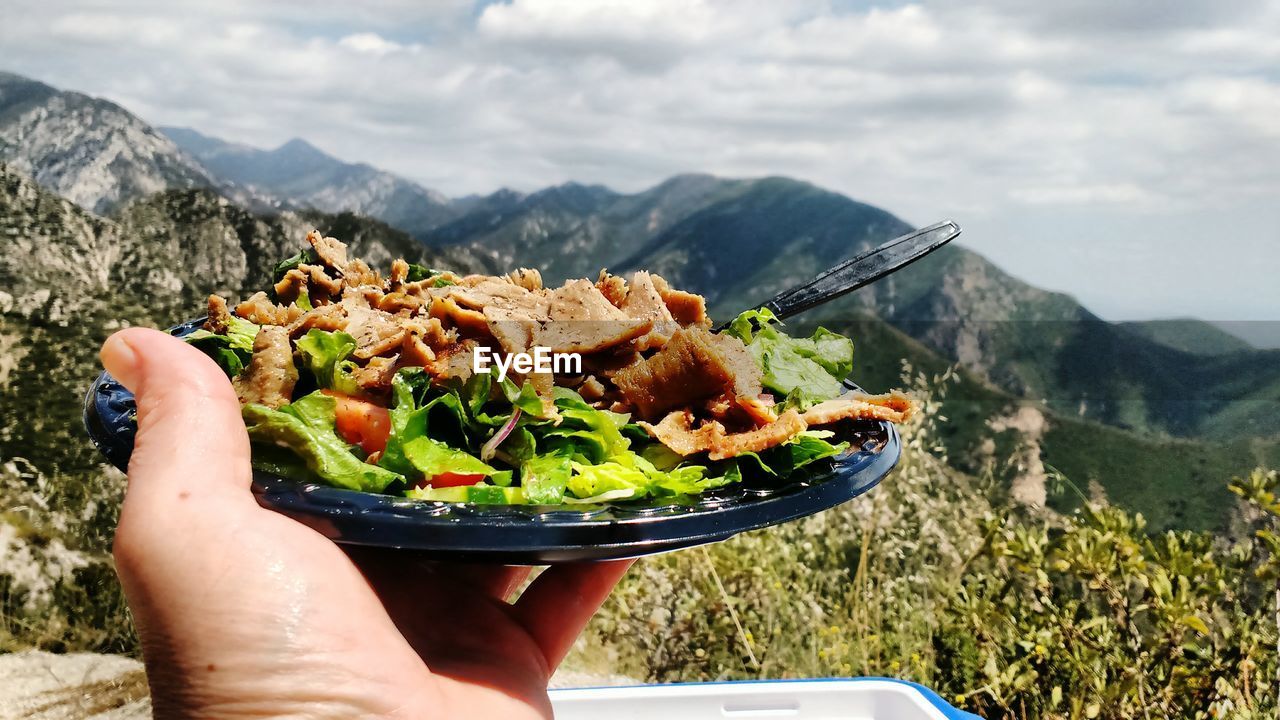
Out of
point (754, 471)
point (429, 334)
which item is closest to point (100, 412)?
point (429, 334)

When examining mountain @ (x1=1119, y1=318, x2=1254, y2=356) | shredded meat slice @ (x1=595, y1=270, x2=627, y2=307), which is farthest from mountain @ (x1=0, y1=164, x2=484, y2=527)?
mountain @ (x1=1119, y1=318, x2=1254, y2=356)

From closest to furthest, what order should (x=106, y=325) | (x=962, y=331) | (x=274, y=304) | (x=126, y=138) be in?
(x=274, y=304)
(x=106, y=325)
(x=126, y=138)
(x=962, y=331)

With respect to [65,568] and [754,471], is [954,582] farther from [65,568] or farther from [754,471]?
[65,568]

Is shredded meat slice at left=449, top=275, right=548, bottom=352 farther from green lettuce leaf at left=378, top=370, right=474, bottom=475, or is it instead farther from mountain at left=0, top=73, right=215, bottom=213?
mountain at left=0, top=73, right=215, bottom=213

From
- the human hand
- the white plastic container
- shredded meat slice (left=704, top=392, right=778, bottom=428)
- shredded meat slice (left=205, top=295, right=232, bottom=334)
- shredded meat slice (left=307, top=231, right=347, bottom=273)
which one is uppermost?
shredded meat slice (left=307, top=231, right=347, bottom=273)

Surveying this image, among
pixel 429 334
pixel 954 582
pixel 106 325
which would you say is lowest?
pixel 954 582

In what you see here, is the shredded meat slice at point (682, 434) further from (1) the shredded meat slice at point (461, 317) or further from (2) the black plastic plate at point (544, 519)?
(1) the shredded meat slice at point (461, 317)
